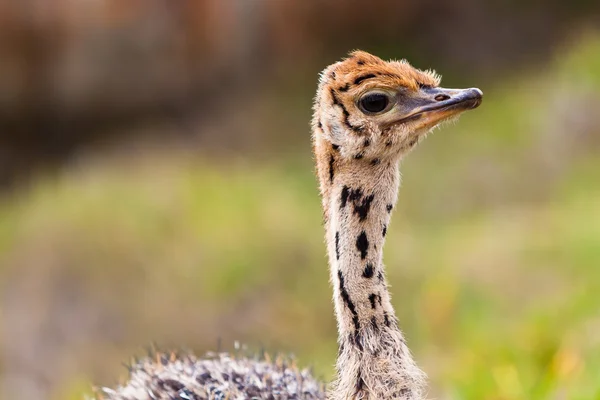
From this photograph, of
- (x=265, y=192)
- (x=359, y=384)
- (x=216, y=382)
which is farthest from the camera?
(x=265, y=192)

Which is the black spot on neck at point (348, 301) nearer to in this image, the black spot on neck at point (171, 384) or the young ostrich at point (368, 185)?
the young ostrich at point (368, 185)

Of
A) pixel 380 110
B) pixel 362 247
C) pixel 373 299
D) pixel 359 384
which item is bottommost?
pixel 359 384

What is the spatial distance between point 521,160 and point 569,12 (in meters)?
3.20

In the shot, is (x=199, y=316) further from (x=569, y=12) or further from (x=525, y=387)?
(x=569, y=12)

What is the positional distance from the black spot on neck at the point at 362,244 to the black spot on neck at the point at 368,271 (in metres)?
0.03

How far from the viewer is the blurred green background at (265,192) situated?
21.9 ft

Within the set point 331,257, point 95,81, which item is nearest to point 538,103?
point 95,81

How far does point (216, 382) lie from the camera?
361 centimetres

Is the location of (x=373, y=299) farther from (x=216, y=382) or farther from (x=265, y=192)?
(x=265, y=192)

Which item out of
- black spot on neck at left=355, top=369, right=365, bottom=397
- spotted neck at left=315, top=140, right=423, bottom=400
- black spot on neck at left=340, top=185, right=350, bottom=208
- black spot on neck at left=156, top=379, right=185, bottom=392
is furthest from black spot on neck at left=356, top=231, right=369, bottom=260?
black spot on neck at left=156, top=379, right=185, bottom=392

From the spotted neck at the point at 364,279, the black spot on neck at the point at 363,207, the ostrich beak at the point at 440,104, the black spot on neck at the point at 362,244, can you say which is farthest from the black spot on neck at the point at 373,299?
the ostrich beak at the point at 440,104

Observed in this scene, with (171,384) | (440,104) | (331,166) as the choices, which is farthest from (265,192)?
(440,104)

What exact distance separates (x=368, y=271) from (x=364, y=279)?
0.09 ft

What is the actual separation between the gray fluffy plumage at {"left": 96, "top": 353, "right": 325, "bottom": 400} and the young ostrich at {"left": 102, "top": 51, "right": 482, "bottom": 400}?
42 cm
